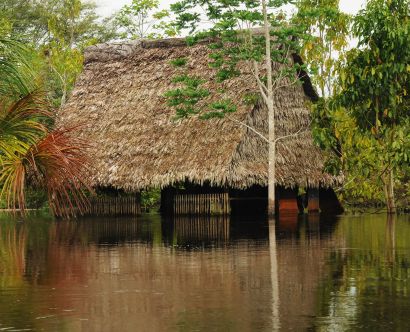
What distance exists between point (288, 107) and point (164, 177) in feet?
12.6

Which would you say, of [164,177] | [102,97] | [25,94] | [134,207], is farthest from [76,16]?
[25,94]

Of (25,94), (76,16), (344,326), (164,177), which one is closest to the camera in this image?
(344,326)

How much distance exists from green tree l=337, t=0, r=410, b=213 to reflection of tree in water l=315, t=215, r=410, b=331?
264 inches

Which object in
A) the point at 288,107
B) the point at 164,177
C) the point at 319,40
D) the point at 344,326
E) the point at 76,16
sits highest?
the point at 76,16

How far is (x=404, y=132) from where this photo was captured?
20.2 metres

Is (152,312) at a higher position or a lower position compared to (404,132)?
lower

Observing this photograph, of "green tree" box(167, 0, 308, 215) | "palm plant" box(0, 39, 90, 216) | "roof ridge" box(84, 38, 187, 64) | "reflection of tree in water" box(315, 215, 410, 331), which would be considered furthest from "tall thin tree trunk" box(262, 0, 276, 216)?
"palm plant" box(0, 39, 90, 216)

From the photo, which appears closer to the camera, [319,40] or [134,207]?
[134,207]

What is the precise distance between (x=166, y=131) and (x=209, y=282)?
15942 mm

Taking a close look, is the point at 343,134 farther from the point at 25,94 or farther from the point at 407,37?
the point at 25,94

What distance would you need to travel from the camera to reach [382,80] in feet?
66.6

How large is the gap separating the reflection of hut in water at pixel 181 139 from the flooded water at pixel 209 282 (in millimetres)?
6831

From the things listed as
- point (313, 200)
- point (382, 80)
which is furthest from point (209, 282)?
point (313, 200)

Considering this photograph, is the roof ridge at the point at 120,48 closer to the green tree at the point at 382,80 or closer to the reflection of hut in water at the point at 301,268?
the green tree at the point at 382,80
